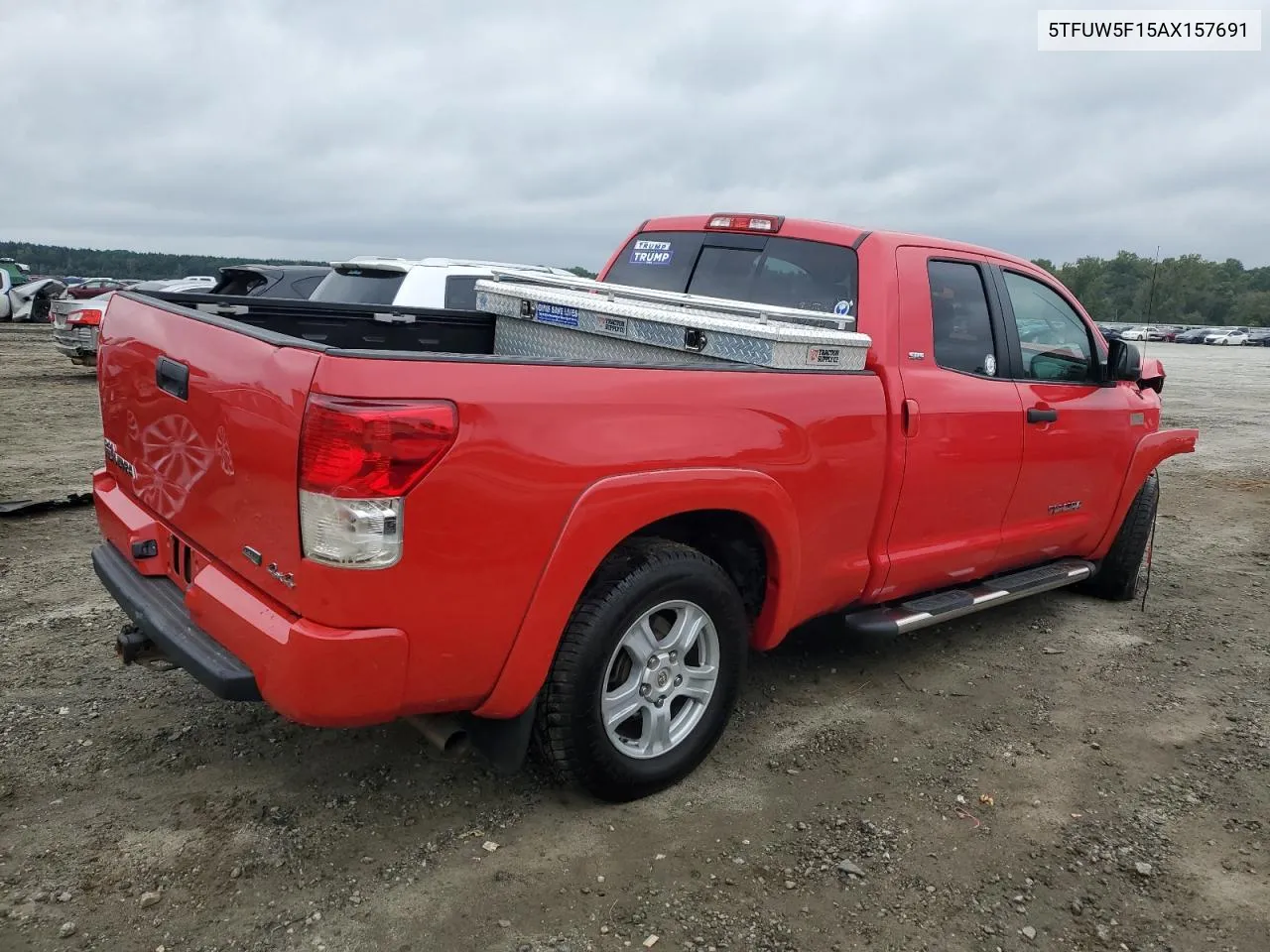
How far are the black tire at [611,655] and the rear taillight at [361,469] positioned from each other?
0.70m

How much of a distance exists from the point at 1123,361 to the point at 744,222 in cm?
197

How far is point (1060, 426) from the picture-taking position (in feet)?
14.5

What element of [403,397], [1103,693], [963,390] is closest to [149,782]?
[403,397]

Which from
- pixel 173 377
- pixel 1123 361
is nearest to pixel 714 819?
pixel 173 377

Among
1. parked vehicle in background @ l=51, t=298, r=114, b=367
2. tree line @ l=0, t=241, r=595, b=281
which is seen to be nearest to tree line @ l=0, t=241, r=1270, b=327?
tree line @ l=0, t=241, r=595, b=281

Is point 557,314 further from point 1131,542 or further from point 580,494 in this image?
point 1131,542

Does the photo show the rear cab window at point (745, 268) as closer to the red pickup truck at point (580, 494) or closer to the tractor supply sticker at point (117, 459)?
the red pickup truck at point (580, 494)

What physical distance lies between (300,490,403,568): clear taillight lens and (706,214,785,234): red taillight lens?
2575 mm

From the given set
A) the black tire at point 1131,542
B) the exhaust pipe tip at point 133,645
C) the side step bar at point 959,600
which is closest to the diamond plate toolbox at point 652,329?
the side step bar at point 959,600

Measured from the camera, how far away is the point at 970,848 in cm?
296

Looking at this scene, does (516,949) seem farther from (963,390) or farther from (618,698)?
(963,390)

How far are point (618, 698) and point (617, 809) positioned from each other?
0.39 meters

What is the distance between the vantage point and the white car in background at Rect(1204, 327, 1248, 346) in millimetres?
64062

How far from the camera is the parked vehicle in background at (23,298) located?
25.3 metres
